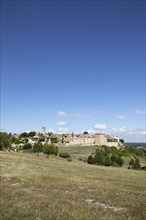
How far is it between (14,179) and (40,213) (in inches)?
608

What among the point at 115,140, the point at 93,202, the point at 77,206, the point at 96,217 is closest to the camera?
the point at 96,217

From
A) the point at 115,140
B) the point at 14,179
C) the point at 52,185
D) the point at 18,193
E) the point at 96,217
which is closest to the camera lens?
the point at 96,217

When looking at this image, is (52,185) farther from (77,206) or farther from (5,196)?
(77,206)

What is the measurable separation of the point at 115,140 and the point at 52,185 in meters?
173

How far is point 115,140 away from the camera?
7800 inches

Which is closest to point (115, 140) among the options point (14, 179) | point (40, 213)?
point (14, 179)

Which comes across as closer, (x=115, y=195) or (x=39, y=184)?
(x=115, y=195)

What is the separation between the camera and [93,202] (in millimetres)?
20875

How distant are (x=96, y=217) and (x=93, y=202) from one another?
4.41 metres

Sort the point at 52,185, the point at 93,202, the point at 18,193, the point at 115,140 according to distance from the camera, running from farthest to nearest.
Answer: the point at 115,140
the point at 52,185
the point at 18,193
the point at 93,202

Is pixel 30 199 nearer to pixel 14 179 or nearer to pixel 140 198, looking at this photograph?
pixel 140 198

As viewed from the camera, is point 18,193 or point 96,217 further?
point 18,193

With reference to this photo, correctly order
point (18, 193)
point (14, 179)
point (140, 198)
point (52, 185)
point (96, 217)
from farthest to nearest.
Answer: point (14, 179)
point (52, 185)
point (18, 193)
point (140, 198)
point (96, 217)

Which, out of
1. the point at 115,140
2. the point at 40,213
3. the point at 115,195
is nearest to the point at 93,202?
the point at 115,195
